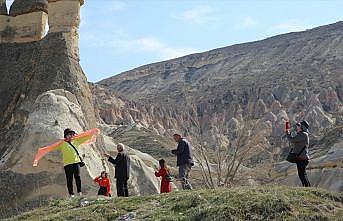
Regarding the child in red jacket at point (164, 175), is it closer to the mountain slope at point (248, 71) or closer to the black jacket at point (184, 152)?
the black jacket at point (184, 152)

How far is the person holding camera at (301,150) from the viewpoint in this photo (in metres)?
12.3

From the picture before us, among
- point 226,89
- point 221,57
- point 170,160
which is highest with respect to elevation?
point 221,57

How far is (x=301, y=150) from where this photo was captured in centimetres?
1233

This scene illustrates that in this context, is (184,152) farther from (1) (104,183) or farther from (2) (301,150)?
(2) (301,150)

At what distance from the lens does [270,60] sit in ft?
435

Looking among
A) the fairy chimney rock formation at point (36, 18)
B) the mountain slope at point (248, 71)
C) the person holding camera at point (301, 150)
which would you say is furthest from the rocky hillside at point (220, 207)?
the mountain slope at point (248, 71)

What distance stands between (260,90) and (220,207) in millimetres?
86331

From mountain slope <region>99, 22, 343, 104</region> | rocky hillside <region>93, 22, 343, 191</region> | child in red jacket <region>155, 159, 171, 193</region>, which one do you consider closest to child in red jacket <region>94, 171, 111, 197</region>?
child in red jacket <region>155, 159, 171, 193</region>

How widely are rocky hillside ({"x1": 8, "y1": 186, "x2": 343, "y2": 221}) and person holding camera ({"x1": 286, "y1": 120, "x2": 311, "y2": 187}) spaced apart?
144cm

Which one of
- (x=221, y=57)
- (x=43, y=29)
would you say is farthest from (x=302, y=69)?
(x=43, y=29)

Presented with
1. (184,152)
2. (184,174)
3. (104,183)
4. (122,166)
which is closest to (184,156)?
(184,152)

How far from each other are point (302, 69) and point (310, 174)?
3207 inches

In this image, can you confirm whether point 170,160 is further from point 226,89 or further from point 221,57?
point 221,57

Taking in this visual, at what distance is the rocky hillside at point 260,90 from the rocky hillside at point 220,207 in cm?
1601
